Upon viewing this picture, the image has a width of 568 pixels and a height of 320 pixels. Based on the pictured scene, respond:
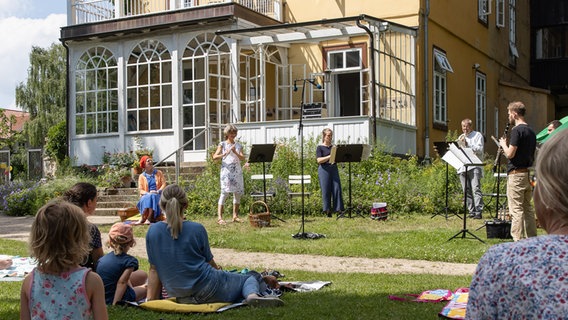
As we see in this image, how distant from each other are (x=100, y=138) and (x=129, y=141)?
1107 mm

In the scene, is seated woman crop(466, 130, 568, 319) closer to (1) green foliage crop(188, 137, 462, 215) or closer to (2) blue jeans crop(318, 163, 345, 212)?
(2) blue jeans crop(318, 163, 345, 212)

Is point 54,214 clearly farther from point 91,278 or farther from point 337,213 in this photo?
point 337,213

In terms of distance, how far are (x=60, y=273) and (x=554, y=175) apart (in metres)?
2.45

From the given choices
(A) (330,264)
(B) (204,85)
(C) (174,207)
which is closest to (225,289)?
(C) (174,207)

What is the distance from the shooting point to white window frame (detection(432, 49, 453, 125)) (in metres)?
20.1

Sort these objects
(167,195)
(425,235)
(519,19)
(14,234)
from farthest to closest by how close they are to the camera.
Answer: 1. (519,19)
2. (14,234)
3. (425,235)
4. (167,195)

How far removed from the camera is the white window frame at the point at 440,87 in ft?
65.9

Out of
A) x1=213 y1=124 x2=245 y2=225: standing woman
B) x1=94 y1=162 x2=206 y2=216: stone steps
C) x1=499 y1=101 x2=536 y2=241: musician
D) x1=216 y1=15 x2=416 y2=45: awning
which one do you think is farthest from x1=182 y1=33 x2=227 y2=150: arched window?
x1=499 y1=101 x2=536 y2=241: musician

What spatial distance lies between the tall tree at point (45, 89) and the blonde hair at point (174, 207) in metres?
37.1

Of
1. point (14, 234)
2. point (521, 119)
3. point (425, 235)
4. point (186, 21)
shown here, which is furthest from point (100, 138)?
point (521, 119)

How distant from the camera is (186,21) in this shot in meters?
19.3

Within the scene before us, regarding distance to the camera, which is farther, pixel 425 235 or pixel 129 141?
pixel 129 141

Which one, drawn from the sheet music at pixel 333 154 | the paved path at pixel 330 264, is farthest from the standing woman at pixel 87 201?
the sheet music at pixel 333 154

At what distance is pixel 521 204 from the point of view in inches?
351
